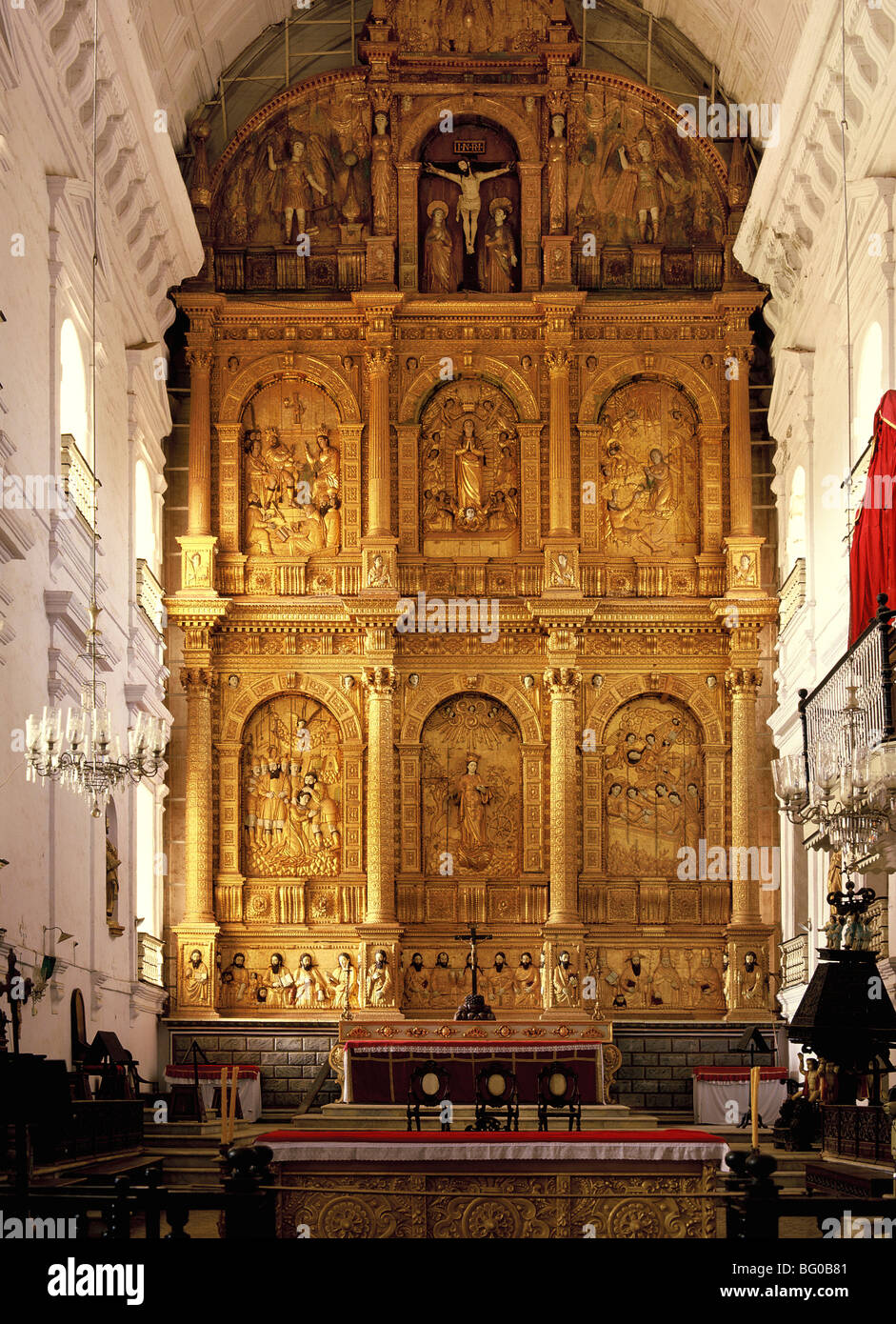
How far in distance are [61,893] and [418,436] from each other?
11.0m

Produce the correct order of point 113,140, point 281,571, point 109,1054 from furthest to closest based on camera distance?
point 281,571 → point 113,140 → point 109,1054

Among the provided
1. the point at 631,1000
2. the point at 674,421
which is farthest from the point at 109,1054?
the point at 674,421

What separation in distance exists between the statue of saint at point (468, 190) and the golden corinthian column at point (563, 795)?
22.5 feet

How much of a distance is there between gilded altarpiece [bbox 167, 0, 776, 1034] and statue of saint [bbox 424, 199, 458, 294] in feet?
0.16

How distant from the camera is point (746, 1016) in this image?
2616cm

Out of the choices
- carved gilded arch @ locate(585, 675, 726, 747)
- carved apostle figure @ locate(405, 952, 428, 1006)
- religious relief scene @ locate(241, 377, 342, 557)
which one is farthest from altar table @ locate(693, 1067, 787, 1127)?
religious relief scene @ locate(241, 377, 342, 557)

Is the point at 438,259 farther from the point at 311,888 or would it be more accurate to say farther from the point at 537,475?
the point at 311,888

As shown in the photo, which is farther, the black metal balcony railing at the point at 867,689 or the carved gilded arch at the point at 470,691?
the carved gilded arch at the point at 470,691

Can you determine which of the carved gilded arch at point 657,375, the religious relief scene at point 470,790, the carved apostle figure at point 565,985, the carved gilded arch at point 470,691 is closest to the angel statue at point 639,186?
the carved gilded arch at point 657,375

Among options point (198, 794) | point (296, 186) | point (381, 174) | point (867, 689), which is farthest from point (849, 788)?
point (296, 186)

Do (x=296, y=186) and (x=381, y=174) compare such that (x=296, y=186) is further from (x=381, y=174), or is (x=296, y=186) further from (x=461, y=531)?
(x=461, y=531)

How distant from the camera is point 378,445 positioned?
27.8 meters

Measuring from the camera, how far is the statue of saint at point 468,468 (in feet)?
92.4

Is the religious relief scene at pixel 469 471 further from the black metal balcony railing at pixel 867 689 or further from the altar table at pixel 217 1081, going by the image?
the black metal balcony railing at pixel 867 689
